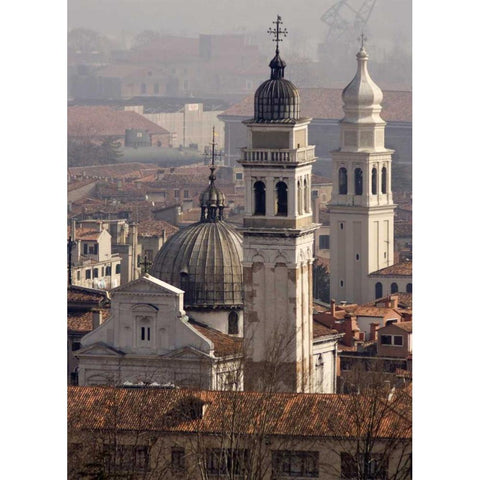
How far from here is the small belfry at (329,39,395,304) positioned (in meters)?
41.8

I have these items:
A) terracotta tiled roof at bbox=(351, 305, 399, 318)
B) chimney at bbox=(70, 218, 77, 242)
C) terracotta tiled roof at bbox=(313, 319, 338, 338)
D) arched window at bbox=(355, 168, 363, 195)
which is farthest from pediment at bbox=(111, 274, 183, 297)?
chimney at bbox=(70, 218, 77, 242)

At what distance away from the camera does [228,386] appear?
2367cm

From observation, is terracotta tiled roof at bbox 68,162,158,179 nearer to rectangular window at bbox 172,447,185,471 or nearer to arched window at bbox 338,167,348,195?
arched window at bbox 338,167,348,195

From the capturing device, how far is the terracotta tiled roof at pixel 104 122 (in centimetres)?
7400

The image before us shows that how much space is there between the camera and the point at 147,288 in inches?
1133

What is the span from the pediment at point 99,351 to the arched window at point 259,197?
6.56ft

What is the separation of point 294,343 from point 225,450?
9.61m

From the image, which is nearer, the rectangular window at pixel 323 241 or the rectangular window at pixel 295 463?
the rectangular window at pixel 295 463

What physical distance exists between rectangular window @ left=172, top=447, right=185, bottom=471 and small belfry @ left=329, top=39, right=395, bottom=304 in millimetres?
22183

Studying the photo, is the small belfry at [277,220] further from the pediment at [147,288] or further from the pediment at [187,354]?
the pediment at [147,288]

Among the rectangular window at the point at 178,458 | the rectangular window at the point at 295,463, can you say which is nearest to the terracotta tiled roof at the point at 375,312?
the rectangular window at the point at 295,463

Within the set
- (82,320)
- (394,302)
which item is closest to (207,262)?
(82,320)

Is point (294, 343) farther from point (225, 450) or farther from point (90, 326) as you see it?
point (225, 450)
